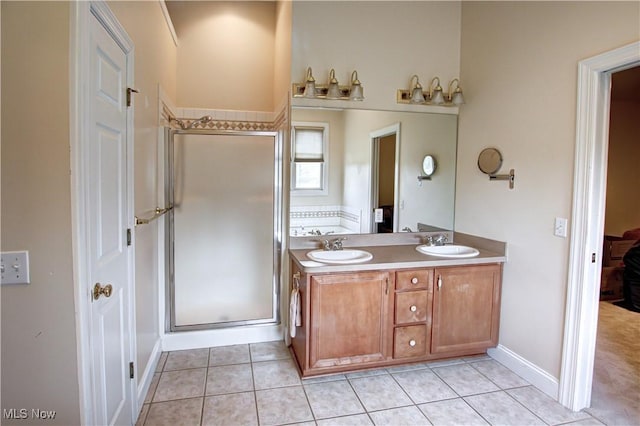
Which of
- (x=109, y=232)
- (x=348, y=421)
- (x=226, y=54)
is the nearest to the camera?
(x=109, y=232)

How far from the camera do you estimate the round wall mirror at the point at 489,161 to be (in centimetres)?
274

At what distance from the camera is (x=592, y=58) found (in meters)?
2.09

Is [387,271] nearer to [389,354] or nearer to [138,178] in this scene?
[389,354]

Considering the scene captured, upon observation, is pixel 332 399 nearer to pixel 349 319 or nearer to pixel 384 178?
pixel 349 319

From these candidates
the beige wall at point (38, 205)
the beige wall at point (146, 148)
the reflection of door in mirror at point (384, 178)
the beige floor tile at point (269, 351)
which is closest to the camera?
the beige wall at point (38, 205)

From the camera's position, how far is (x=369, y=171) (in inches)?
123

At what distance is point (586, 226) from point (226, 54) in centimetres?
329

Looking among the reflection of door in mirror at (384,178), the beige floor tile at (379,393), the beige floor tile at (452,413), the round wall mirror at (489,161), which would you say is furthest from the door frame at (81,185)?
the round wall mirror at (489,161)

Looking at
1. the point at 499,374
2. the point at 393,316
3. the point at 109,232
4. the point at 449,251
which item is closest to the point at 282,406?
the point at 393,316

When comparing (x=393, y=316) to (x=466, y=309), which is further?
(x=466, y=309)

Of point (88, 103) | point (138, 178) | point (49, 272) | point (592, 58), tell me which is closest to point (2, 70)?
point (88, 103)

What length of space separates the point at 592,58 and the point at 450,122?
117 centimetres

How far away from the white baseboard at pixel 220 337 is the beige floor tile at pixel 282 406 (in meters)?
0.77

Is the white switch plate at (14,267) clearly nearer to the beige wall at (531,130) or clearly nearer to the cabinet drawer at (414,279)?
the cabinet drawer at (414,279)
